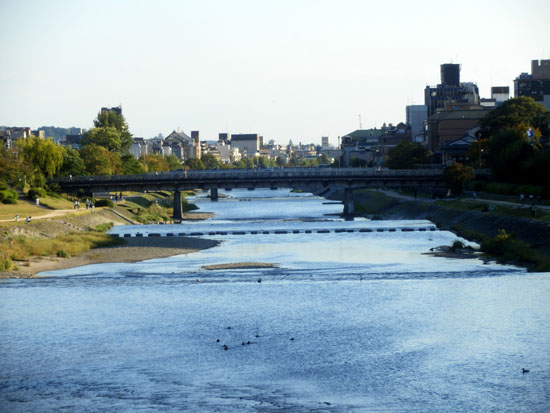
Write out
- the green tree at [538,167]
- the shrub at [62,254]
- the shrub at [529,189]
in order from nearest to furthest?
the shrub at [62,254]
the shrub at [529,189]
the green tree at [538,167]

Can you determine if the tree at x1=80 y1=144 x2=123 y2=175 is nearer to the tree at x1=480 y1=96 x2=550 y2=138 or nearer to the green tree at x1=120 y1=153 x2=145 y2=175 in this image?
the green tree at x1=120 y1=153 x2=145 y2=175

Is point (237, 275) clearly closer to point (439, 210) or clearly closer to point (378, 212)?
point (439, 210)

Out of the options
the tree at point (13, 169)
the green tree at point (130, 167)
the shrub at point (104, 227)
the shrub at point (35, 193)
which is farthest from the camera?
the green tree at point (130, 167)

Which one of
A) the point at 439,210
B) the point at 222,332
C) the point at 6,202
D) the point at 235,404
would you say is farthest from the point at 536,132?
the point at 235,404

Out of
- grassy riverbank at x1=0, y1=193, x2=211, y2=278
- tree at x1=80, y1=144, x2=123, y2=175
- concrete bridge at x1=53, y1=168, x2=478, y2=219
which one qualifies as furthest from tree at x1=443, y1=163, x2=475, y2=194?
tree at x1=80, y1=144, x2=123, y2=175

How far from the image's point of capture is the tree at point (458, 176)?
4884 inches

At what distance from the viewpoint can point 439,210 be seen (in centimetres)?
11462

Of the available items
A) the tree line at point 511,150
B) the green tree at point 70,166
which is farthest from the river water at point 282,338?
the green tree at point 70,166

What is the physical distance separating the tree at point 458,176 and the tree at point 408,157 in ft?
155

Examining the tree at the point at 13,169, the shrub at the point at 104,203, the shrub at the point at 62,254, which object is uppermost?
the tree at the point at 13,169

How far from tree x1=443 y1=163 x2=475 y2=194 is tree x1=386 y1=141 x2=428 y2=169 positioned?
47.1 m

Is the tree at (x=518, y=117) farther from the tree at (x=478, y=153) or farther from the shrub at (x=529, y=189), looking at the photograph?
the shrub at (x=529, y=189)

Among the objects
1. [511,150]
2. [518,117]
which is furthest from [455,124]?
[511,150]

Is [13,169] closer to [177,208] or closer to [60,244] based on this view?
[177,208]
